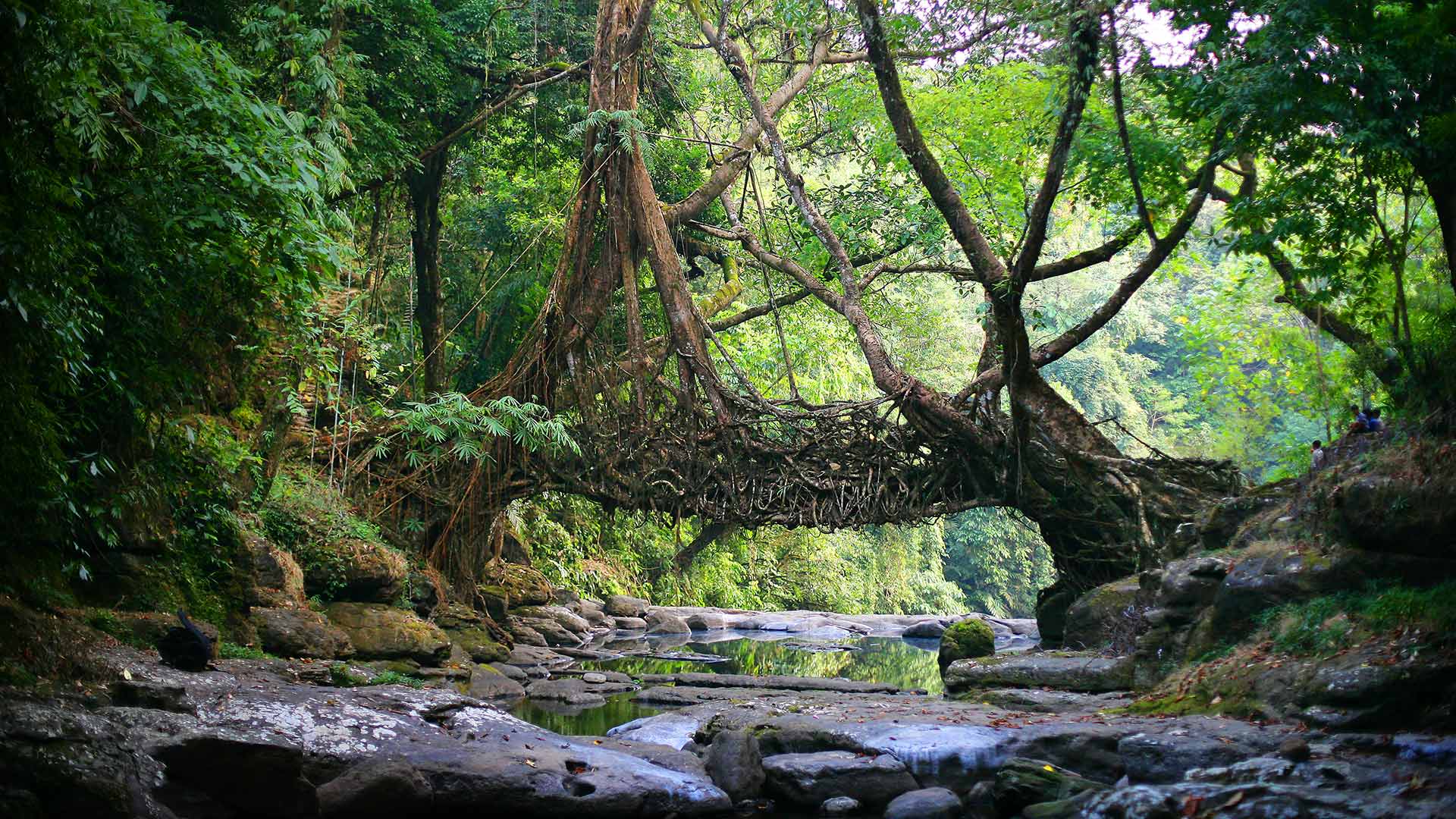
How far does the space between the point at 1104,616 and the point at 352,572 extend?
755 centimetres

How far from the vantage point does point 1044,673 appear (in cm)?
855

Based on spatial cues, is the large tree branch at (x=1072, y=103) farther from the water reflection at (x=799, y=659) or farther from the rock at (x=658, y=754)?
the water reflection at (x=799, y=659)

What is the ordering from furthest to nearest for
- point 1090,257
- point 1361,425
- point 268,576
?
point 1090,257 < point 1361,425 < point 268,576

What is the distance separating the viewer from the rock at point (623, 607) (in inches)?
708

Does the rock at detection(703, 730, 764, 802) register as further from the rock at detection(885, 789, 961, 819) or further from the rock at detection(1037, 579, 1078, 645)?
the rock at detection(1037, 579, 1078, 645)

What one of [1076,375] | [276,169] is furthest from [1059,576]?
[1076,375]

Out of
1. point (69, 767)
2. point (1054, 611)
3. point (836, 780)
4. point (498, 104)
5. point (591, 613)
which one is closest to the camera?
point (69, 767)

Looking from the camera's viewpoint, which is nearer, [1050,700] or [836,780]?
[836,780]

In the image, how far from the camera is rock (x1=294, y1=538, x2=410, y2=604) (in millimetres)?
9570

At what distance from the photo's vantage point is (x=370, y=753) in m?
5.44

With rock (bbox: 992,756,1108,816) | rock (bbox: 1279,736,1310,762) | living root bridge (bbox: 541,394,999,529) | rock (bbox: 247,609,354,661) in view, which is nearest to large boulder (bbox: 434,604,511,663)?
living root bridge (bbox: 541,394,999,529)

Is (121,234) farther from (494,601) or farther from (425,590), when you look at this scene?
(494,601)

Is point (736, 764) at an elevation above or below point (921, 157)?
below

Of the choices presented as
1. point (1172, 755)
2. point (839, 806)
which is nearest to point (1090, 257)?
point (1172, 755)
